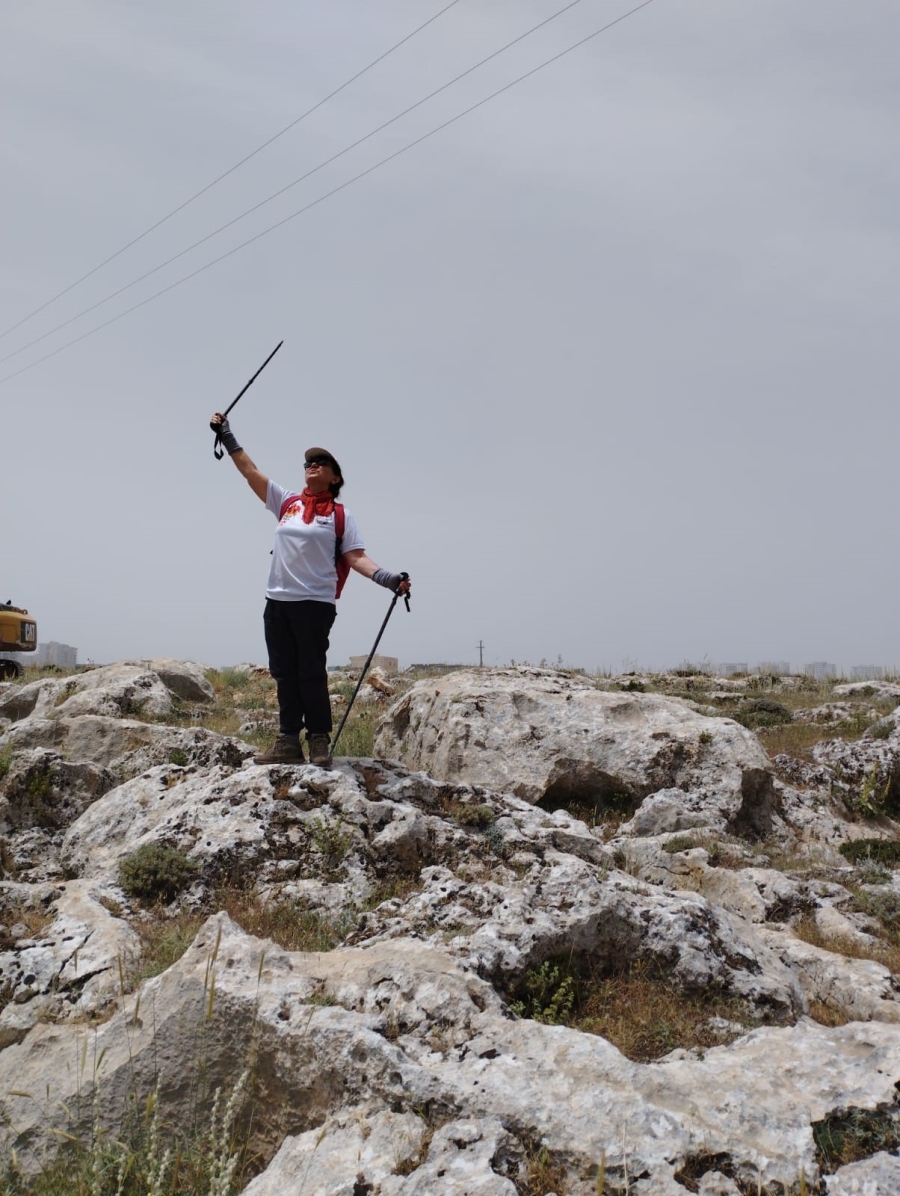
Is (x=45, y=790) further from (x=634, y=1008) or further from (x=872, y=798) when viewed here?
(x=872, y=798)

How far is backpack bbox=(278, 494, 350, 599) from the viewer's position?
24.2 feet

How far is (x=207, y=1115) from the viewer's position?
3770 millimetres

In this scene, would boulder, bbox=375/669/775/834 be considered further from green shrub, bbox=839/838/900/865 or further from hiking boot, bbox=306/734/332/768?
hiking boot, bbox=306/734/332/768

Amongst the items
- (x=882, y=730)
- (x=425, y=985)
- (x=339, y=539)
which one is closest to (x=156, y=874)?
(x=425, y=985)

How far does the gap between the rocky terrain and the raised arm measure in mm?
2446

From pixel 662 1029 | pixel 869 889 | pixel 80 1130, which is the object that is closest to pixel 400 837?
pixel 662 1029

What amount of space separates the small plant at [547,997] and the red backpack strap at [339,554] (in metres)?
3.73

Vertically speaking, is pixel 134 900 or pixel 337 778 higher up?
pixel 337 778

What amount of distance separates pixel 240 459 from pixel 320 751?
8.66ft

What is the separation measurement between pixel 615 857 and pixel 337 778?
280 centimetres

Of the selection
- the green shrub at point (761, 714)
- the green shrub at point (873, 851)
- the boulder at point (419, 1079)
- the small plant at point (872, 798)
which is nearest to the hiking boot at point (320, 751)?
the boulder at point (419, 1079)

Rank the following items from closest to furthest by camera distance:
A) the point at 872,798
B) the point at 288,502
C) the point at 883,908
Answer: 1. the point at 883,908
2. the point at 288,502
3. the point at 872,798

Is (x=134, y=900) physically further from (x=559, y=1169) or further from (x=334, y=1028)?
(x=559, y=1169)

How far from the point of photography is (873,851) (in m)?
9.07
